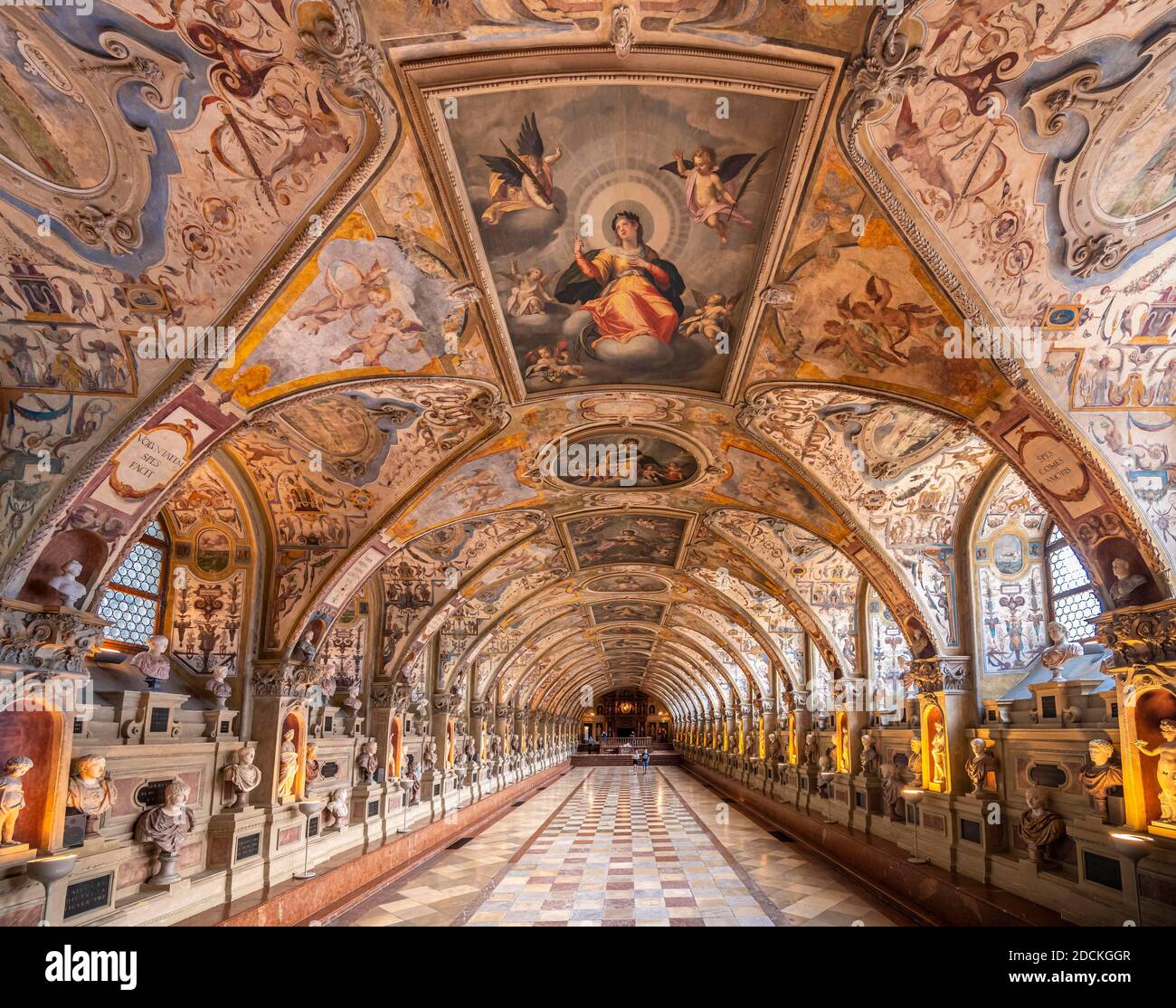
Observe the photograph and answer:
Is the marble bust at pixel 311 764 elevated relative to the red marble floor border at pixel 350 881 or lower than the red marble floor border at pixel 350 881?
elevated

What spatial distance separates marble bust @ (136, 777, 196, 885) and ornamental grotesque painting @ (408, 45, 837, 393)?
7153 millimetres

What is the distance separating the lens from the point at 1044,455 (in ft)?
27.9

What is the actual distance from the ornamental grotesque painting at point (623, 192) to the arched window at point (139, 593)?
7.29 m

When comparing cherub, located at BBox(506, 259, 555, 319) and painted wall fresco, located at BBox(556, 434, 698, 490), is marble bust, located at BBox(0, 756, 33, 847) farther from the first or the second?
painted wall fresco, located at BBox(556, 434, 698, 490)

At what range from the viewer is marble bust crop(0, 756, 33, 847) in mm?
6992

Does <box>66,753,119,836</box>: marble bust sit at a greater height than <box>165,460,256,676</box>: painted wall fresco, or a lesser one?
lesser

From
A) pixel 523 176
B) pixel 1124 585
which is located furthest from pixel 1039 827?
pixel 523 176

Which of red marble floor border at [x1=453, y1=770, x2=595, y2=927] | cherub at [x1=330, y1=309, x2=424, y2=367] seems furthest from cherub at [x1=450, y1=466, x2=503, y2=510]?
red marble floor border at [x1=453, y1=770, x2=595, y2=927]

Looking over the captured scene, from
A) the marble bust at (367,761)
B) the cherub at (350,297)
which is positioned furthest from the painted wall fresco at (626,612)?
the cherub at (350,297)

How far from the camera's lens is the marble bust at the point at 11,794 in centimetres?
699

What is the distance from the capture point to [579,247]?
798 cm

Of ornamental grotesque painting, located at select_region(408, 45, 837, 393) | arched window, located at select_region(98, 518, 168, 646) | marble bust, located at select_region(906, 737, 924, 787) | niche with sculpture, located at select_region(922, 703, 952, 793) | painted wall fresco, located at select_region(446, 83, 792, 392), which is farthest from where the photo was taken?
marble bust, located at select_region(906, 737, 924, 787)

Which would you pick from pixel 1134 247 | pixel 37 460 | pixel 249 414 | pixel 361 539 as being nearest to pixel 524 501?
pixel 361 539

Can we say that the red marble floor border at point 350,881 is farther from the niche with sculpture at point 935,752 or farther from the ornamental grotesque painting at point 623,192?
the niche with sculpture at point 935,752
